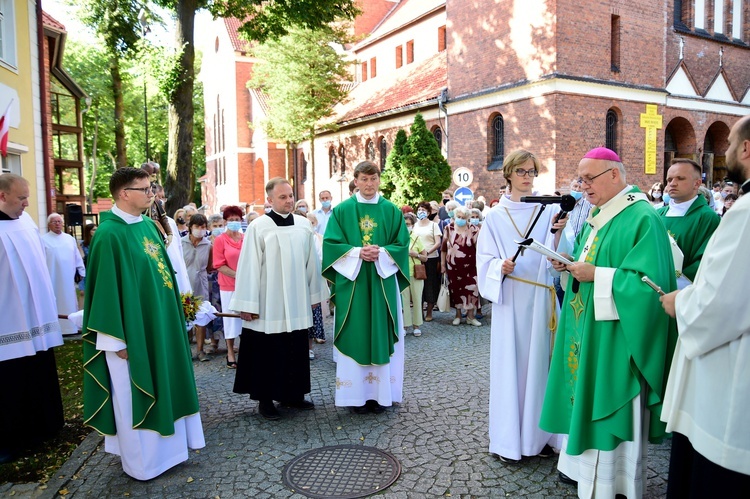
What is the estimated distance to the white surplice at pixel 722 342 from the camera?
2.51 m

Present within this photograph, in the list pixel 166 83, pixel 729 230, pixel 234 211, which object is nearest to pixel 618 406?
pixel 729 230

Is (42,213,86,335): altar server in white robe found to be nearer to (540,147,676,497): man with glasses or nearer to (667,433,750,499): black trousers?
(540,147,676,497): man with glasses

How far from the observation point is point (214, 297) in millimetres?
8867

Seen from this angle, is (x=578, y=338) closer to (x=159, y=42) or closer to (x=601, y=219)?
(x=601, y=219)

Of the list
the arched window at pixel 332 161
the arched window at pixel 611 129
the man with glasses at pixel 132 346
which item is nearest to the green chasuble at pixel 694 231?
the man with glasses at pixel 132 346

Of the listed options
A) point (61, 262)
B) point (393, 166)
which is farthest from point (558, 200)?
point (393, 166)

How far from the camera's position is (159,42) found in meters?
15.8

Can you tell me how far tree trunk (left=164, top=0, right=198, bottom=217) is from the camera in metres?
14.2

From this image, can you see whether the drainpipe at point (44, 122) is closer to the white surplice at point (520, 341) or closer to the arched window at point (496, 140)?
the white surplice at point (520, 341)

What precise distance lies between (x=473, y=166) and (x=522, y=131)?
9.41 ft

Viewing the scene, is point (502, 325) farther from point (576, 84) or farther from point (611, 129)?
point (611, 129)

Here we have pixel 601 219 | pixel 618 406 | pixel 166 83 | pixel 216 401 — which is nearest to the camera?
pixel 618 406

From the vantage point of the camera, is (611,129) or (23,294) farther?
(611,129)

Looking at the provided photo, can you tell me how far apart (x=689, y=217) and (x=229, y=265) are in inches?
212
